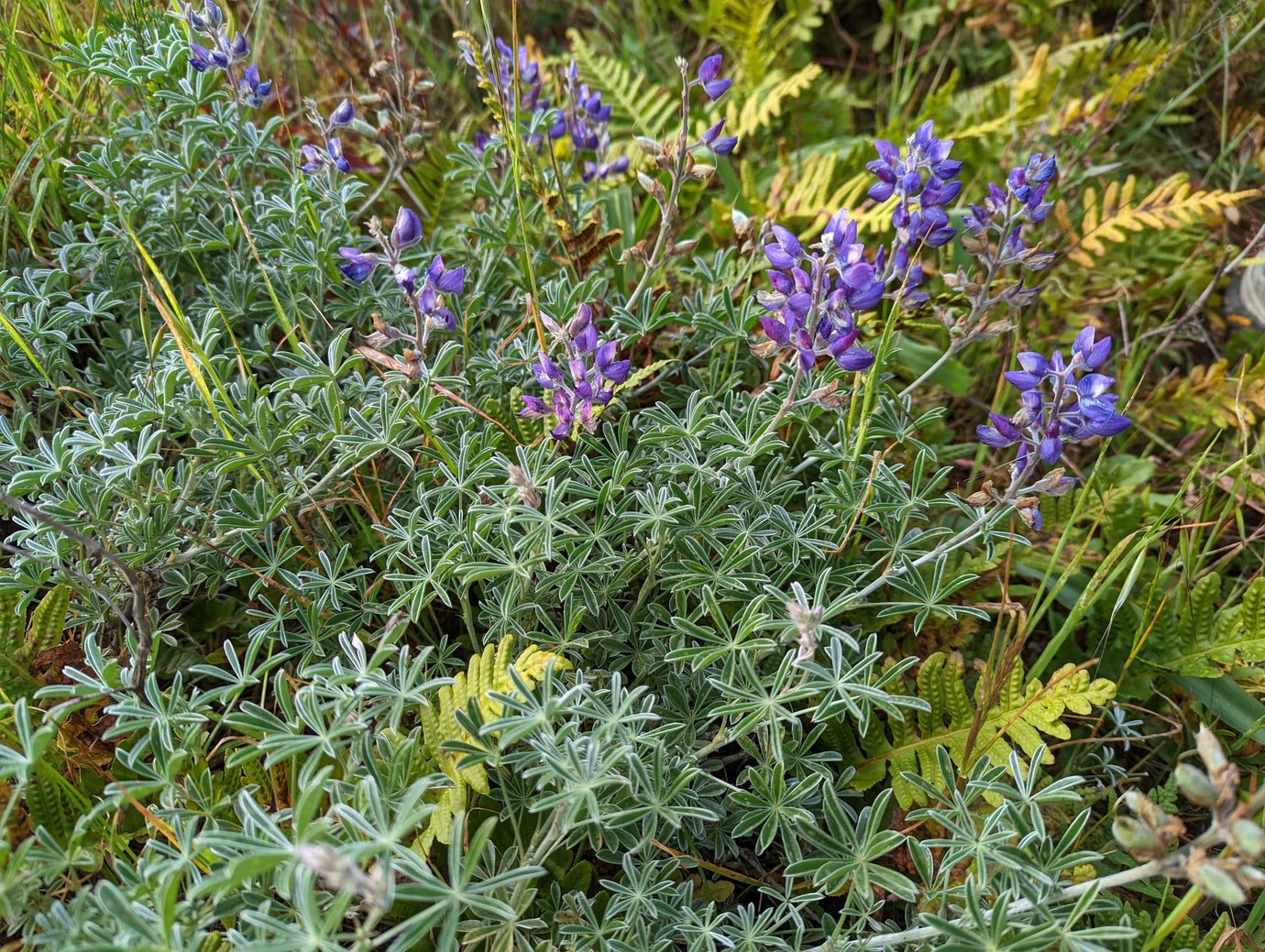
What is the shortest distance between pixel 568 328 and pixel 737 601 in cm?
78

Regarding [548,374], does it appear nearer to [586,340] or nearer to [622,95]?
[586,340]

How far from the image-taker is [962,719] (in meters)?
2.25

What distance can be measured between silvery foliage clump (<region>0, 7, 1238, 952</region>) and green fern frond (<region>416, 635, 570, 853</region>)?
0.20 ft

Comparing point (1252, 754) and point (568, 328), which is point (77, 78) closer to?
point (568, 328)

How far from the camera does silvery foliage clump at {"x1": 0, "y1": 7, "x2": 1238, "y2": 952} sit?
5.25ft

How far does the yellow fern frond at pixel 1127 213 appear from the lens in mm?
3359

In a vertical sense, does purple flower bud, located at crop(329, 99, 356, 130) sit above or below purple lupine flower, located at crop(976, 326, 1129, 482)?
above

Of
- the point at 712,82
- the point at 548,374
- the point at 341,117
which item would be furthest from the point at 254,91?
the point at 548,374

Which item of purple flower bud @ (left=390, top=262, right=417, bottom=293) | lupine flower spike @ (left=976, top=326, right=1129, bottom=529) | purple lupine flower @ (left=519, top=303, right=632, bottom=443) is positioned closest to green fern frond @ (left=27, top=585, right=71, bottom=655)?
purple flower bud @ (left=390, top=262, right=417, bottom=293)

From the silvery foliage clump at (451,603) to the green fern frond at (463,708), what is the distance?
0.06 metres

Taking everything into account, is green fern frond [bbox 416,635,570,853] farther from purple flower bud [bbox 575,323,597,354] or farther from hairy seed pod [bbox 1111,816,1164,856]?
hairy seed pod [bbox 1111,816,1164,856]

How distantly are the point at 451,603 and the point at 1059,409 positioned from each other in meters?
1.37

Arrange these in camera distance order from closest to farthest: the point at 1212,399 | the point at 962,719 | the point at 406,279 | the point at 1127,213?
the point at 406,279 → the point at 962,719 → the point at 1212,399 → the point at 1127,213

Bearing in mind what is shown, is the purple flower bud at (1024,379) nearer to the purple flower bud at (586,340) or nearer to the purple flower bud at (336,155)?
the purple flower bud at (586,340)
